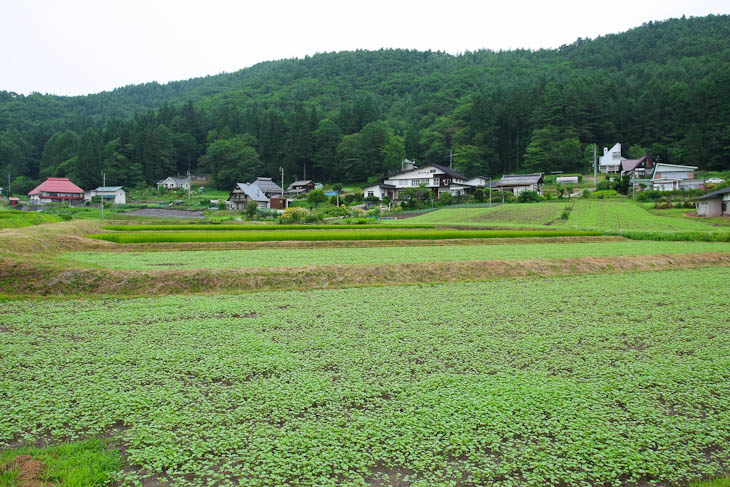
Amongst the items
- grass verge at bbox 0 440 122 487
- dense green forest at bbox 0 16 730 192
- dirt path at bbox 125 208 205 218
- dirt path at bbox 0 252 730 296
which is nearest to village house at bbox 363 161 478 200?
dense green forest at bbox 0 16 730 192

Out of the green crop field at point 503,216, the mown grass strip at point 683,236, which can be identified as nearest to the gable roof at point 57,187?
the green crop field at point 503,216

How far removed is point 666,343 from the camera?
693 centimetres

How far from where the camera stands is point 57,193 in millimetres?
71312

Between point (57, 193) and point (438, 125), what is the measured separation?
68.4 meters

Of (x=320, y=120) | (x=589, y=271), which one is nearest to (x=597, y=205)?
(x=589, y=271)

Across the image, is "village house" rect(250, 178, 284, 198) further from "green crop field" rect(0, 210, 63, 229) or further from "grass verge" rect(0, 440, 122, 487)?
"grass verge" rect(0, 440, 122, 487)

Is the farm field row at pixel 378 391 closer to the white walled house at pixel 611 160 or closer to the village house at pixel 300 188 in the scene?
the village house at pixel 300 188

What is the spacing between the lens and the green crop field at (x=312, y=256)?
547 inches

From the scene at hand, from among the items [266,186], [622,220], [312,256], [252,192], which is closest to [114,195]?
[266,186]

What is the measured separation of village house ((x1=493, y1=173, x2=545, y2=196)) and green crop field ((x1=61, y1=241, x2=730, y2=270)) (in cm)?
4291

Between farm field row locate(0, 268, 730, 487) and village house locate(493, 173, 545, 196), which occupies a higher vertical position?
village house locate(493, 173, 545, 196)

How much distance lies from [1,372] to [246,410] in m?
3.44

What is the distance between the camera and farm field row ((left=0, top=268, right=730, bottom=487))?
3.86m

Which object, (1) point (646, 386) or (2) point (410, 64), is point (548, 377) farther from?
(2) point (410, 64)
